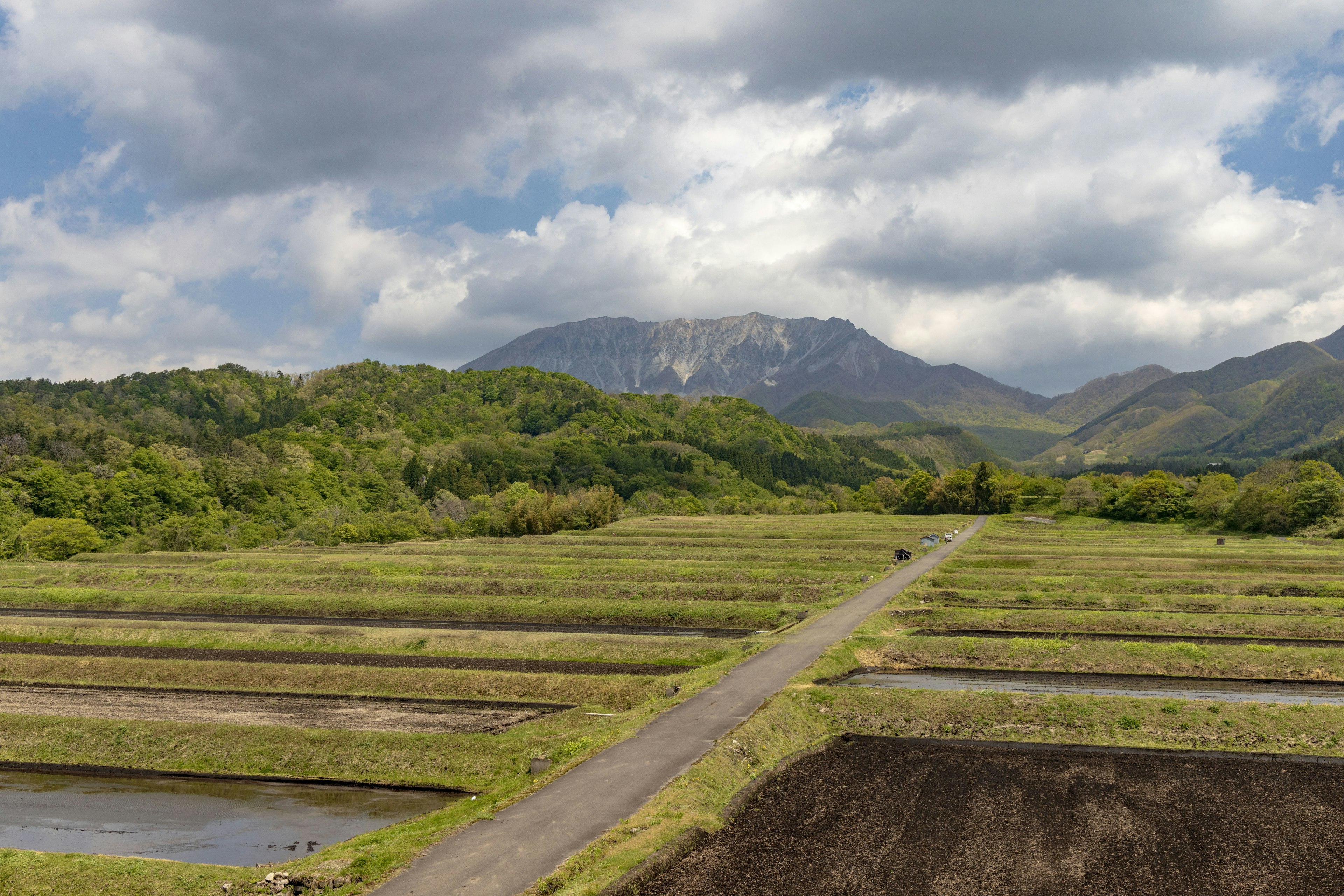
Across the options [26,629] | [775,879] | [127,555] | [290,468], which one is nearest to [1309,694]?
[775,879]

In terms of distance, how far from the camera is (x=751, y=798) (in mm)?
24922

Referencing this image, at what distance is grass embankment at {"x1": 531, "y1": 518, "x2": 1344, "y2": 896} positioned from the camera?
25188 mm

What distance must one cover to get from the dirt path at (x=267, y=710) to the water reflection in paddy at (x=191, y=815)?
14.4 feet

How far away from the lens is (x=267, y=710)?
120ft

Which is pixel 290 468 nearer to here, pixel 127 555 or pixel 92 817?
pixel 127 555

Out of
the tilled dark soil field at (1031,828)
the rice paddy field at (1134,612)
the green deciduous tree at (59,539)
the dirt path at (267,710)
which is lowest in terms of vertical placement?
the rice paddy field at (1134,612)

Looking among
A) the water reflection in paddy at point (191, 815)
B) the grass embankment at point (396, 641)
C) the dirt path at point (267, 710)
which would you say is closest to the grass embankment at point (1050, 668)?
the water reflection in paddy at point (191, 815)

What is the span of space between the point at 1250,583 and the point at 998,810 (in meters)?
56.1

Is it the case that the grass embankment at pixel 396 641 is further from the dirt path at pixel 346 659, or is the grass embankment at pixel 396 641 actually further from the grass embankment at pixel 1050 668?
the grass embankment at pixel 1050 668

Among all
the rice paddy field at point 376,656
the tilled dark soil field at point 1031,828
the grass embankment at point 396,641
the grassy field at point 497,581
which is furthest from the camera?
the grassy field at point 497,581

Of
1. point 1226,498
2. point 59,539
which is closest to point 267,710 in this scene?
point 59,539

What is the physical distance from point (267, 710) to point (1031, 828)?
3140 centimetres

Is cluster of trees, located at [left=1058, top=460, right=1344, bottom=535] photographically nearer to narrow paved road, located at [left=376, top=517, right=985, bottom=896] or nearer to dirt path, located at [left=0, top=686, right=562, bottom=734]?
narrow paved road, located at [left=376, top=517, right=985, bottom=896]

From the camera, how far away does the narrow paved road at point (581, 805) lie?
62.3 feet
